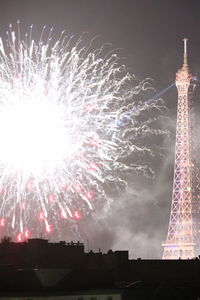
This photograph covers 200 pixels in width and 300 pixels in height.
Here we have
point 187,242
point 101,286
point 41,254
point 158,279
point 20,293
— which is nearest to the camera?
point 20,293

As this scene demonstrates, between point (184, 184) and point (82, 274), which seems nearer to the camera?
point (82, 274)

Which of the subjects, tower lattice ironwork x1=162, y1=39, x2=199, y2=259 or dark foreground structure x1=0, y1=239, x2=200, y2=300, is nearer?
dark foreground structure x1=0, y1=239, x2=200, y2=300

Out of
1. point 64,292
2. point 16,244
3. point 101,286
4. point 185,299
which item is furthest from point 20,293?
point 16,244

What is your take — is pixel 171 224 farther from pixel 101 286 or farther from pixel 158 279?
pixel 101 286

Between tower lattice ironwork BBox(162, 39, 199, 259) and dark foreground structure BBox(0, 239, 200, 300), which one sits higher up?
tower lattice ironwork BBox(162, 39, 199, 259)
